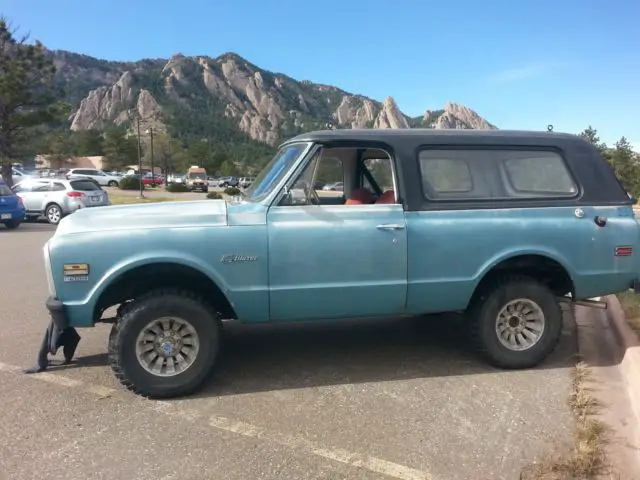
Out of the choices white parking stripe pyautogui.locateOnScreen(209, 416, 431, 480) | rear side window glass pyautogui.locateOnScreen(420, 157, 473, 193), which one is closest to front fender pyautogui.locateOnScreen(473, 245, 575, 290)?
rear side window glass pyautogui.locateOnScreen(420, 157, 473, 193)

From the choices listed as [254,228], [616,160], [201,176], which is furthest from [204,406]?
[201,176]

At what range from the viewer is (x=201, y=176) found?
244ft

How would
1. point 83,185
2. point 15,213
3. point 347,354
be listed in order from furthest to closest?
point 83,185 → point 15,213 → point 347,354

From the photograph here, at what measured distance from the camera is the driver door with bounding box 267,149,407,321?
4316mm

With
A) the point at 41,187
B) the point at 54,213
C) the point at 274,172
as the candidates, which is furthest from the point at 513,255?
the point at 41,187

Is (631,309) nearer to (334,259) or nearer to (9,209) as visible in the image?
(334,259)

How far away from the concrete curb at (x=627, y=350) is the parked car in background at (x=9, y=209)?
16.7 metres

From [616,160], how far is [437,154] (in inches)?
1660

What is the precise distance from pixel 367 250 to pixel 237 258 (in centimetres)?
104

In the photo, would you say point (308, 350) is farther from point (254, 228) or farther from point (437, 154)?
point (437, 154)

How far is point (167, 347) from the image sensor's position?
4219 millimetres

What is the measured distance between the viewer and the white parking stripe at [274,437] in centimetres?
321

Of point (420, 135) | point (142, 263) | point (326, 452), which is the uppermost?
point (420, 135)

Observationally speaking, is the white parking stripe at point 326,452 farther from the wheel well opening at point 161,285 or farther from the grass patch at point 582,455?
the wheel well opening at point 161,285
